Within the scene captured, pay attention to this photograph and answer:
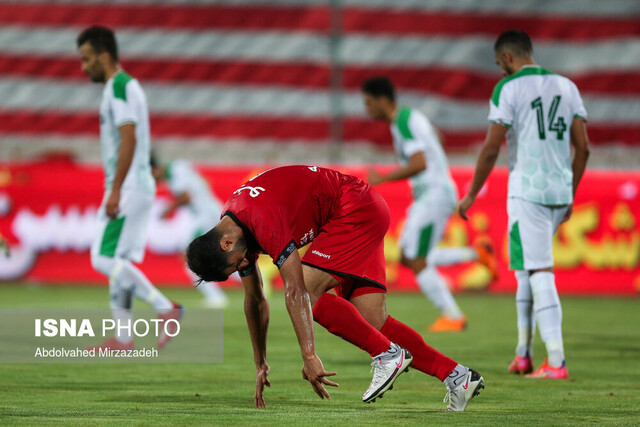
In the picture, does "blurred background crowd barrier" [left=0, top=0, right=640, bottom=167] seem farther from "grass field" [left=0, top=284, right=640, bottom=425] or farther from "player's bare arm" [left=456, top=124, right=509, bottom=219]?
"player's bare arm" [left=456, top=124, right=509, bottom=219]

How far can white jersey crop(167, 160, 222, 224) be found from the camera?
11.9 meters

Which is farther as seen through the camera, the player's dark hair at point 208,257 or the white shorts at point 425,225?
the white shorts at point 425,225

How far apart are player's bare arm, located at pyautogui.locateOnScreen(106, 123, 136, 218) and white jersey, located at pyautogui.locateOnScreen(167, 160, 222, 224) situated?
14.9ft

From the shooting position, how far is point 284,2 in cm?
2156

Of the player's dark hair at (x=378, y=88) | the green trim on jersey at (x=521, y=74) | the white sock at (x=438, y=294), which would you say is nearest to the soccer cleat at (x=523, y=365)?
the green trim on jersey at (x=521, y=74)

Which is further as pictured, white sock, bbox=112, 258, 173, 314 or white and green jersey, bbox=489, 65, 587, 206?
white sock, bbox=112, 258, 173, 314

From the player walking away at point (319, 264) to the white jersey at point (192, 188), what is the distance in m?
6.86

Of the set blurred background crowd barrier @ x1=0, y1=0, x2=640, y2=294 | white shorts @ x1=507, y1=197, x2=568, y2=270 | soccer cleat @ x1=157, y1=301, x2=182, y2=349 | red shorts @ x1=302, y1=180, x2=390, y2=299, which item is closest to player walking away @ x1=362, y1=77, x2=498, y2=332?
soccer cleat @ x1=157, y1=301, x2=182, y2=349

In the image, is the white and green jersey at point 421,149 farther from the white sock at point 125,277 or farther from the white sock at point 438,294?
the white sock at point 125,277

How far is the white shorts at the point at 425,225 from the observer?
31.8 feet

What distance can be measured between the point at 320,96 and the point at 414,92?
6.31ft

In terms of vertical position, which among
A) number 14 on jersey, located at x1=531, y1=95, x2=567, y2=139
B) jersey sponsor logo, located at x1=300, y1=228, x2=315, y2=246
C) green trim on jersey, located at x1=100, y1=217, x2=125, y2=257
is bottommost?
jersey sponsor logo, located at x1=300, y1=228, x2=315, y2=246

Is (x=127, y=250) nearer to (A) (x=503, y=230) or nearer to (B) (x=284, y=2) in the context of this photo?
(A) (x=503, y=230)

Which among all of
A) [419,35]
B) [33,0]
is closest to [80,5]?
[33,0]
